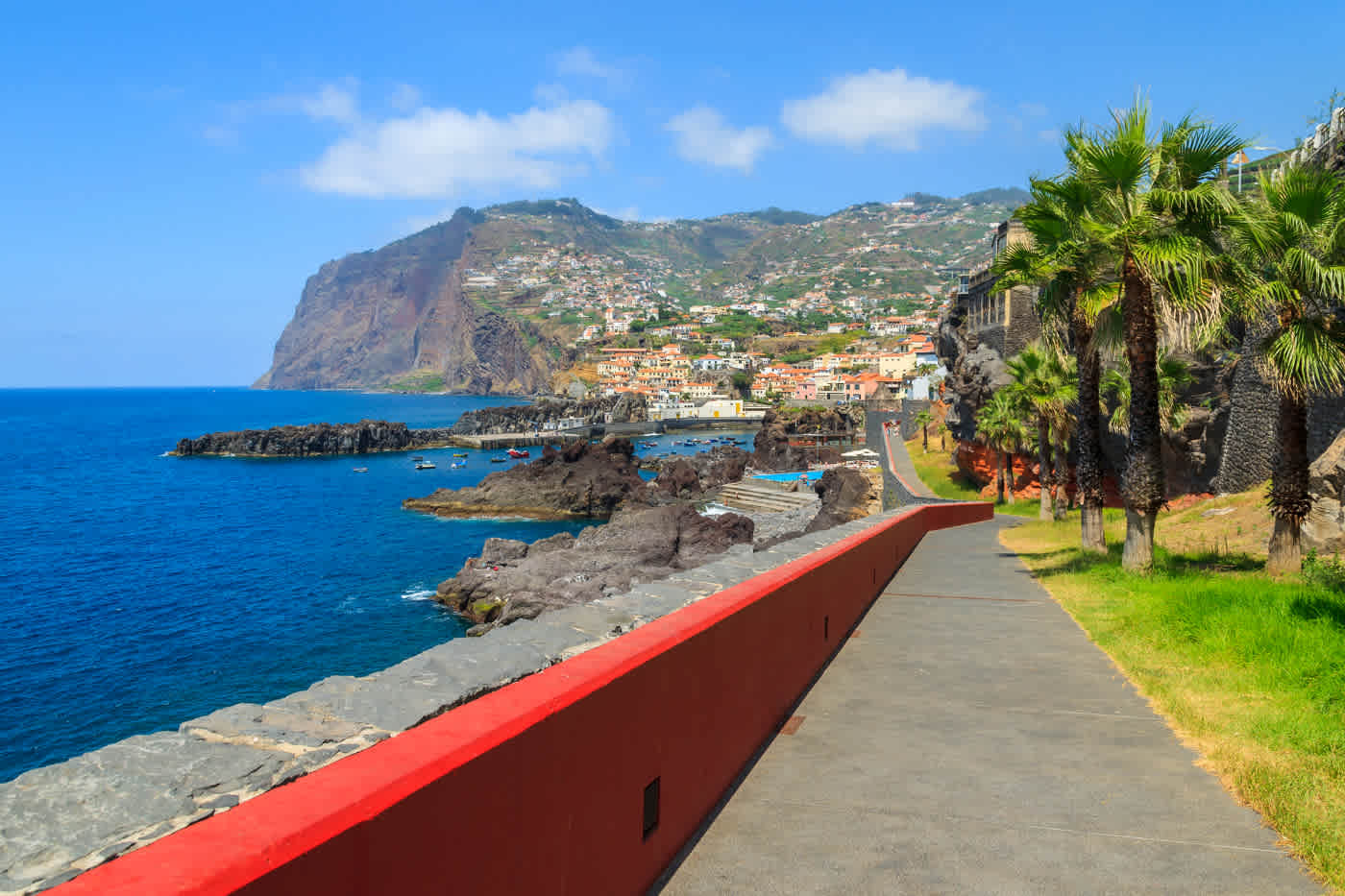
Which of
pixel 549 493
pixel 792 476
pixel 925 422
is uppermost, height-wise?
pixel 925 422

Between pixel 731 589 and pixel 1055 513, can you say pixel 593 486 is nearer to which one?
pixel 1055 513

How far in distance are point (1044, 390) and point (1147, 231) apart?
51.9ft

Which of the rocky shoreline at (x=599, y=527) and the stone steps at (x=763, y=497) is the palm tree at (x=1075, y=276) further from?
the stone steps at (x=763, y=497)

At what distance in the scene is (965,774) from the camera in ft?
17.8

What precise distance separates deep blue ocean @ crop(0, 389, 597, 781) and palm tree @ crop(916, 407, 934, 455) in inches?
1092

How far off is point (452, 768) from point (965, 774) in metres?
4.01

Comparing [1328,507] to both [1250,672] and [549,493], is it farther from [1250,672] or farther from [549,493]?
[549,493]

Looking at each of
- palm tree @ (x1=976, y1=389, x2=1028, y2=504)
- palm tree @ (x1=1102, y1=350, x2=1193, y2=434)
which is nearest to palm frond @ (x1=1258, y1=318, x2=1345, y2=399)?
palm tree @ (x1=1102, y1=350, x2=1193, y2=434)

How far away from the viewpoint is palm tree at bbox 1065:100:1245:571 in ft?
42.3

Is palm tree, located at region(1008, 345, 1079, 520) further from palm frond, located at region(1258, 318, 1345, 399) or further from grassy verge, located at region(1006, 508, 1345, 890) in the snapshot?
grassy verge, located at region(1006, 508, 1345, 890)

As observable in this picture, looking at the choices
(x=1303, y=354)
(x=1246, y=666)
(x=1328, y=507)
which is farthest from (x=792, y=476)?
(x=1246, y=666)

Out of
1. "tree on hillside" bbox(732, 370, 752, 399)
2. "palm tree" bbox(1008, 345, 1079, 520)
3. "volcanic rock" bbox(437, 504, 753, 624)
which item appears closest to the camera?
"palm tree" bbox(1008, 345, 1079, 520)

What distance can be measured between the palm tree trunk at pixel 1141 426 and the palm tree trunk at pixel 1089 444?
3.41 meters

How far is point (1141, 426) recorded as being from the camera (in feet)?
45.4
